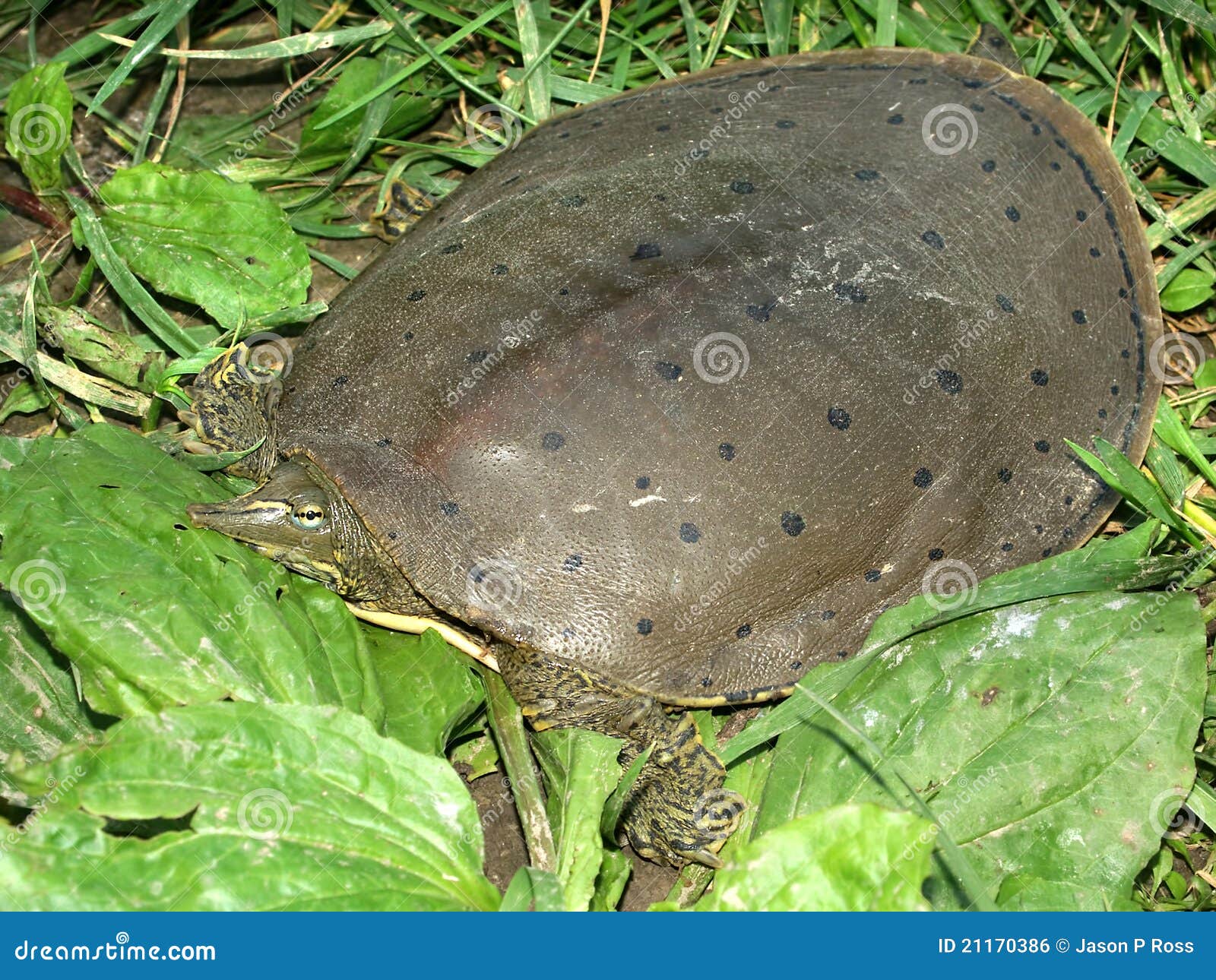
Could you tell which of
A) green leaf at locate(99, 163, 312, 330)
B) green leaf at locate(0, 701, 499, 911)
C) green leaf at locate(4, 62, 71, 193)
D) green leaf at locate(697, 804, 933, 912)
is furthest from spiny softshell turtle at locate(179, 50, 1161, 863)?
green leaf at locate(4, 62, 71, 193)

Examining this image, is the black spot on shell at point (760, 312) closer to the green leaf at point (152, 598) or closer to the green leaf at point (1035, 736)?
the green leaf at point (1035, 736)

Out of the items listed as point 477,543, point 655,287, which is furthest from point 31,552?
point 655,287

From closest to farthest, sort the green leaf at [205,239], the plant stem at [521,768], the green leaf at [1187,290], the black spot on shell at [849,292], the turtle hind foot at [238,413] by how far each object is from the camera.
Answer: the plant stem at [521,768] < the black spot on shell at [849,292] < the turtle hind foot at [238,413] < the green leaf at [205,239] < the green leaf at [1187,290]

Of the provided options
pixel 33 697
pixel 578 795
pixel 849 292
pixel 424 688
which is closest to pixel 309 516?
pixel 424 688

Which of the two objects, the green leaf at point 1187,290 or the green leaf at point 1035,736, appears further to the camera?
the green leaf at point 1187,290

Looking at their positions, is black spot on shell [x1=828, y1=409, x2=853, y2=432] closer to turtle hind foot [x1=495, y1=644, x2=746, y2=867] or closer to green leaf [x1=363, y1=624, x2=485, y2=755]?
turtle hind foot [x1=495, y1=644, x2=746, y2=867]

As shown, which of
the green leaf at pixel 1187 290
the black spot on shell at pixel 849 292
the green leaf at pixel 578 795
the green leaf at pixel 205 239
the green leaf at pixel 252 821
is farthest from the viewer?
the green leaf at pixel 1187 290

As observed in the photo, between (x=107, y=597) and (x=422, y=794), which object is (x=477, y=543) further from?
(x=107, y=597)

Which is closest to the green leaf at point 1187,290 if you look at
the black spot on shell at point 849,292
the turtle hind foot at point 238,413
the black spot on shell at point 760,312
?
the black spot on shell at point 849,292
